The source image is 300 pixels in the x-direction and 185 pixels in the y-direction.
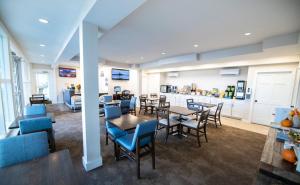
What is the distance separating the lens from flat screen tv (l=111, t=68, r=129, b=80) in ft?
27.8

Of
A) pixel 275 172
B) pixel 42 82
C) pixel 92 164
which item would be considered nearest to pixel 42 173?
pixel 92 164

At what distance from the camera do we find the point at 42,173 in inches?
42.7

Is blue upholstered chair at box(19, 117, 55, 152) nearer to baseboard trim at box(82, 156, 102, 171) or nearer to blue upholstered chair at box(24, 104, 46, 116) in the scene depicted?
baseboard trim at box(82, 156, 102, 171)

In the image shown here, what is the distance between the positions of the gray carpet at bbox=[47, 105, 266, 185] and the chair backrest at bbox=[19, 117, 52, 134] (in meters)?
0.86

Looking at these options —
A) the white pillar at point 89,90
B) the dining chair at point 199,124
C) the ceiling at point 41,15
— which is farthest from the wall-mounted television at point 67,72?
the dining chair at point 199,124

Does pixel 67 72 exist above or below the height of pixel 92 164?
above

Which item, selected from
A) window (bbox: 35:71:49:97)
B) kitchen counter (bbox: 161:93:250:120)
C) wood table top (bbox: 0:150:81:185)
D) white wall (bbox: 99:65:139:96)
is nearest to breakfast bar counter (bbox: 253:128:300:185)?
wood table top (bbox: 0:150:81:185)

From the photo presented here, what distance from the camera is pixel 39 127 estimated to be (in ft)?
7.44

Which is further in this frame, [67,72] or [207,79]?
[67,72]

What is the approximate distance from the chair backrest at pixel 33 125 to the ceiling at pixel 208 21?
2.31 metres

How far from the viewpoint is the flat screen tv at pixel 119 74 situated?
849cm

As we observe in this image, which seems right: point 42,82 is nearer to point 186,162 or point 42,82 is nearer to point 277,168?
point 186,162

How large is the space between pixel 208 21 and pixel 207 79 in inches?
199

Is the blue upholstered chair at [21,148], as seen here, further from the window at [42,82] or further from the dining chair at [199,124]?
the window at [42,82]
